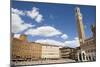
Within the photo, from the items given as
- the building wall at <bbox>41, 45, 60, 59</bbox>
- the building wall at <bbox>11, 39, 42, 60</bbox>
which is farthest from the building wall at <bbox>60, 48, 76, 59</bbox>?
the building wall at <bbox>11, 39, 42, 60</bbox>

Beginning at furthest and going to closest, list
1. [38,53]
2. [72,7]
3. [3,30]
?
[72,7] < [38,53] < [3,30]

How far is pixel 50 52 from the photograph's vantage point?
229cm

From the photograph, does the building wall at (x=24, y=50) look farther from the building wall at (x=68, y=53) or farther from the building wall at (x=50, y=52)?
the building wall at (x=68, y=53)

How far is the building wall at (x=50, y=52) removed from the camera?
89.3 inches

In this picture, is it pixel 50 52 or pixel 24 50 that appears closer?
pixel 24 50

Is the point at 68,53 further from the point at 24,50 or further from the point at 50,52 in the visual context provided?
the point at 24,50

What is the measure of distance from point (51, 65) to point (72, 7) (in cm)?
70

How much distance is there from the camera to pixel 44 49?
2.27 meters

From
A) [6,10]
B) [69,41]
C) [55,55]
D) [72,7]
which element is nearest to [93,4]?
[72,7]

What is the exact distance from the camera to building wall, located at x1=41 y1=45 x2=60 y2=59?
7.44 feet

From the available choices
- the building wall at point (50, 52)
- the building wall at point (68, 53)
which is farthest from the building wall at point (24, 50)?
the building wall at point (68, 53)

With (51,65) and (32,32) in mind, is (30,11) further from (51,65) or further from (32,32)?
(51,65)

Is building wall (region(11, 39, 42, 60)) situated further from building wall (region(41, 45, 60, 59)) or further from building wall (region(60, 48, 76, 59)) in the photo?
building wall (region(60, 48, 76, 59))

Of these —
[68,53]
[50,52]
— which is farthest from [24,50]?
[68,53]
